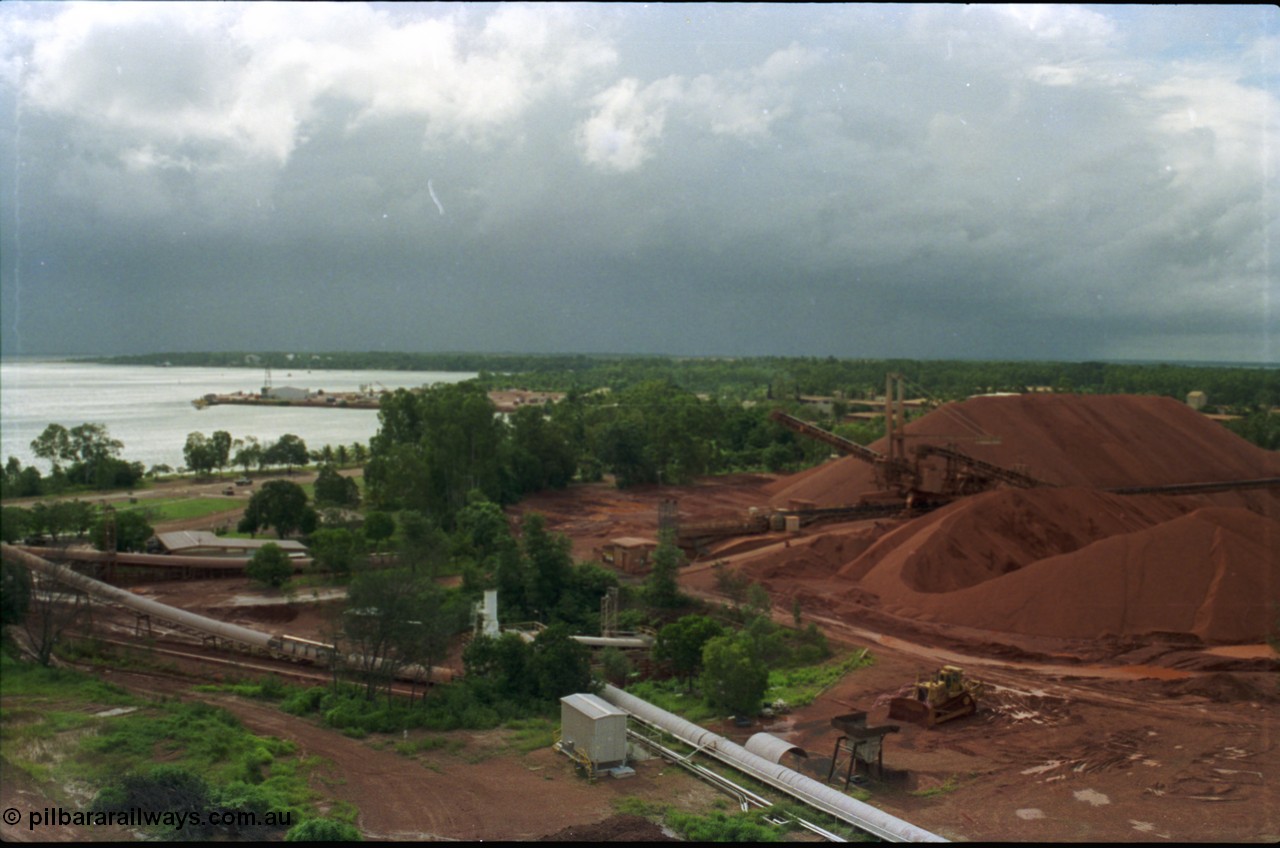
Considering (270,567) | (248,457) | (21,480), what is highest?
(21,480)

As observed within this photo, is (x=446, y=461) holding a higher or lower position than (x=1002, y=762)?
higher

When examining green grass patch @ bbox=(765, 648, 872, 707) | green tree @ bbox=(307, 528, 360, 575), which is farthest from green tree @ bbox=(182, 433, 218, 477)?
green grass patch @ bbox=(765, 648, 872, 707)

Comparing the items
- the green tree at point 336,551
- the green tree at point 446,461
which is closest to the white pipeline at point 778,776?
the green tree at point 336,551

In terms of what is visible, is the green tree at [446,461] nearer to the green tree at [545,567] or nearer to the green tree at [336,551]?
the green tree at [336,551]

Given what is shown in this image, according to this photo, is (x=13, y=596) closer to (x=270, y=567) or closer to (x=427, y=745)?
(x=270, y=567)

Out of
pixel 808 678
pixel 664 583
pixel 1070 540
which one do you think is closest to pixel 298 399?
pixel 664 583

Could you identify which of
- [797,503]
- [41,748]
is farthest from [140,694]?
[797,503]

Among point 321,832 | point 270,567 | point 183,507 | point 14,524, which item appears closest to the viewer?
point 321,832
